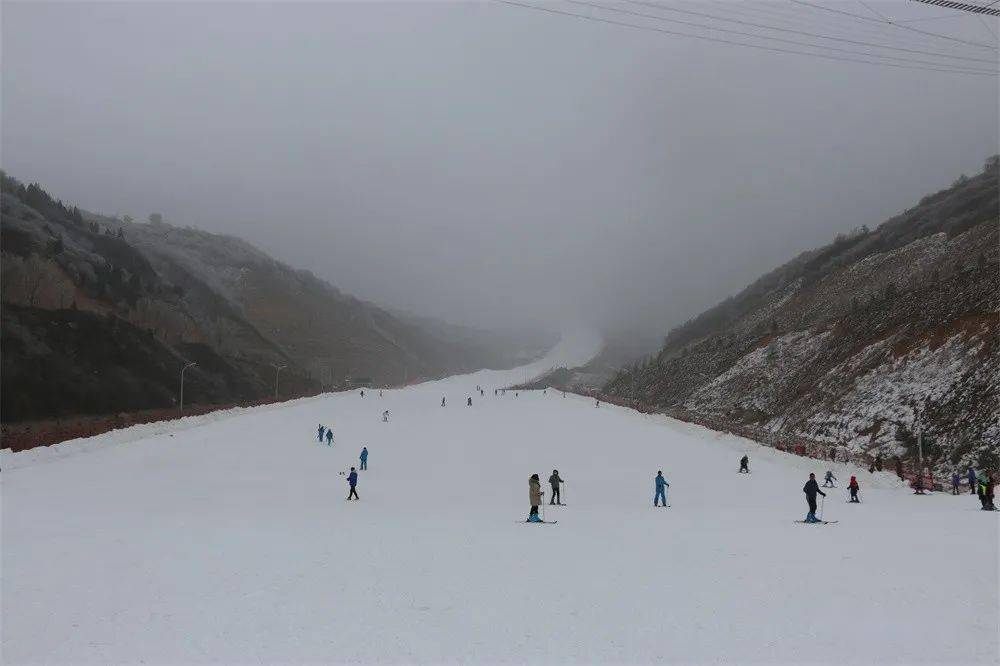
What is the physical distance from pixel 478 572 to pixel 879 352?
132 ft

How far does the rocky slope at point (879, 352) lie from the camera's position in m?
31.1

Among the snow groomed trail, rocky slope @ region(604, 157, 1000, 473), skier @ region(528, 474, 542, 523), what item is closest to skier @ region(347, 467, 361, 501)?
the snow groomed trail

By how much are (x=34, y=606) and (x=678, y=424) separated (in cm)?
3873

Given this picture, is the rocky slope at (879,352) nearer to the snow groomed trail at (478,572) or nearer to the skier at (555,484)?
the snow groomed trail at (478,572)

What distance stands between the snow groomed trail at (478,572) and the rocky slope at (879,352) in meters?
10.6

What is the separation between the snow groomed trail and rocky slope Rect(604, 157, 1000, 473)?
10.6m

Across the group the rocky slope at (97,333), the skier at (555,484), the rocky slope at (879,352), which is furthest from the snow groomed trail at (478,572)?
the rocky slope at (97,333)

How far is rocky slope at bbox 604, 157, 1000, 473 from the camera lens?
102 feet

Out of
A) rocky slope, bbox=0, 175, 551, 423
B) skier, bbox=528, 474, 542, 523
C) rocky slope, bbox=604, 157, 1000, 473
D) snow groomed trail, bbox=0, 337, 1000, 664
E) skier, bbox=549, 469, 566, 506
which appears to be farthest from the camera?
rocky slope, bbox=0, 175, 551, 423

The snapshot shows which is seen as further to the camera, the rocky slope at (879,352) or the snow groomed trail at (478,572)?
the rocky slope at (879,352)

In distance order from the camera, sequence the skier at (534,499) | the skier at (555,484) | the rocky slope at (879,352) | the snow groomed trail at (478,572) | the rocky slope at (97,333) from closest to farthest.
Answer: the snow groomed trail at (478,572) < the skier at (534,499) < the skier at (555,484) < the rocky slope at (879,352) < the rocky slope at (97,333)

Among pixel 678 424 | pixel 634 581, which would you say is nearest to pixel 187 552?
pixel 634 581

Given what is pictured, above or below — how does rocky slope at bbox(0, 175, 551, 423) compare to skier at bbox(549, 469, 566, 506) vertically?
above

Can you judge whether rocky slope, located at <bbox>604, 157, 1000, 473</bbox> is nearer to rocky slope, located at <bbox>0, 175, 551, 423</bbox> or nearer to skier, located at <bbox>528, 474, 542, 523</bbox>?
skier, located at <bbox>528, 474, 542, 523</bbox>
